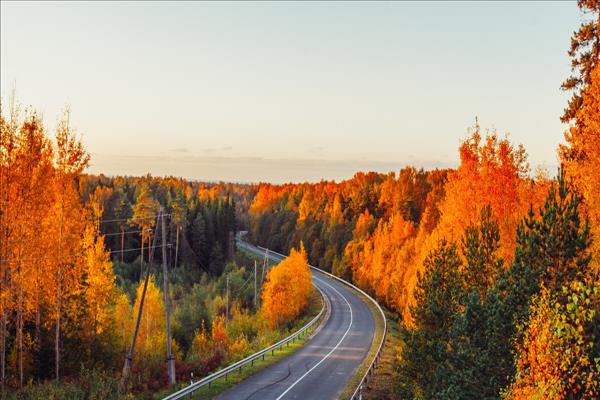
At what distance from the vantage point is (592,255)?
1483 cm

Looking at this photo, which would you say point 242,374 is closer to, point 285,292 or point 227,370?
point 227,370

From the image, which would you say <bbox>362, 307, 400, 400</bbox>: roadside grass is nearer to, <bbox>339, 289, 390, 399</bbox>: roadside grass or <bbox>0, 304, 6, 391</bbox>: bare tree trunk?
<bbox>339, 289, 390, 399</bbox>: roadside grass

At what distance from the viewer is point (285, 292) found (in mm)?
59375

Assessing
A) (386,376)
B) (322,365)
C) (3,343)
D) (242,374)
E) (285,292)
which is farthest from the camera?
(285,292)

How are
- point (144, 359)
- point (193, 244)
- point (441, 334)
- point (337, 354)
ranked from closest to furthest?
1. point (441, 334)
2. point (144, 359)
3. point (337, 354)
4. point (193, 244)

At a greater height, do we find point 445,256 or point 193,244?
point 445,256

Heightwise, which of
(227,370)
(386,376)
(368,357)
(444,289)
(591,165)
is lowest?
(368,357)

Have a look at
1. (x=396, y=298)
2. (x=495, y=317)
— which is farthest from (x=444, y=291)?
(x=396, y=298)

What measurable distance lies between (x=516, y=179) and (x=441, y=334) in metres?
9.35

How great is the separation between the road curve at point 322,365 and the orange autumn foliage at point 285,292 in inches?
173

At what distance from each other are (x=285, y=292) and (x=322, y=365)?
23361 mm

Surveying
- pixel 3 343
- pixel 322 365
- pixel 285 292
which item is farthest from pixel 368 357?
pixel 3 343

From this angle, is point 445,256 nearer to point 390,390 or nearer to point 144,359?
point 390,390

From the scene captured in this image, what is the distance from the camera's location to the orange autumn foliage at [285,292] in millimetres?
58719
